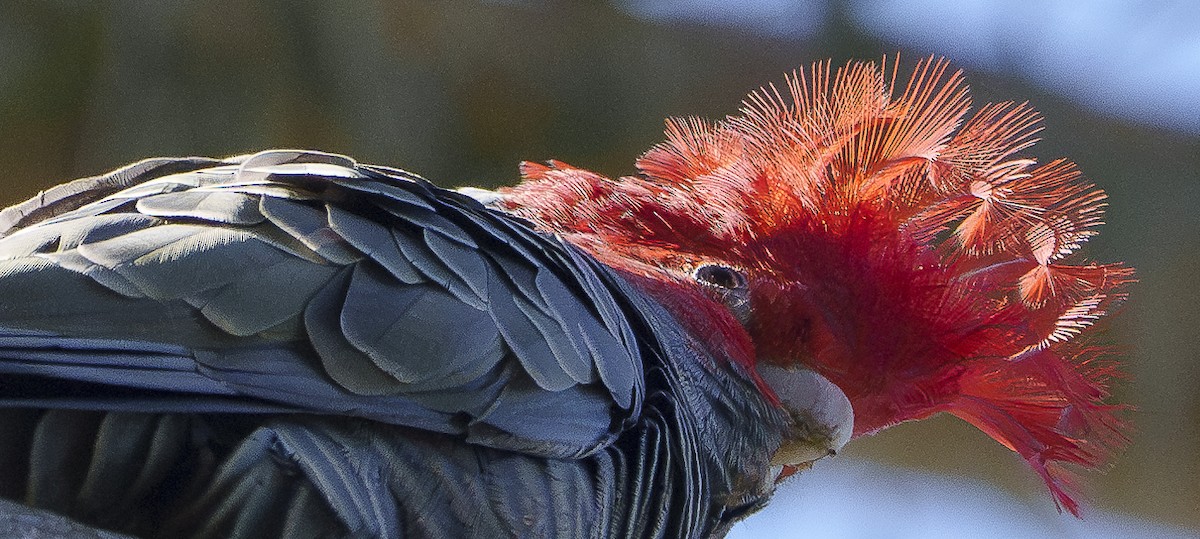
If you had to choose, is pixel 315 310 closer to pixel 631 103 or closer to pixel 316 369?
pixel 316 369

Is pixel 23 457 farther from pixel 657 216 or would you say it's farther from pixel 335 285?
pixel 657 216

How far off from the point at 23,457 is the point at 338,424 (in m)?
0.38

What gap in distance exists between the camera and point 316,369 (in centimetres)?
148

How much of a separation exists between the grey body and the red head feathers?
48 cm

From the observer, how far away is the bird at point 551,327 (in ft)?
4.68

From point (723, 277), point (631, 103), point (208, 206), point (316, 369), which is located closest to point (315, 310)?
point (316, 369)

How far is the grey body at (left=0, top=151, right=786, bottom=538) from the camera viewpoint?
140 cm

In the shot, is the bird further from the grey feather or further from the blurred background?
the blurred background

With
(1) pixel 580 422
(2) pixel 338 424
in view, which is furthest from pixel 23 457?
(1) pixel 580 422

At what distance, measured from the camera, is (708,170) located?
235cm

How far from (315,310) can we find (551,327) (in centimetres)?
36

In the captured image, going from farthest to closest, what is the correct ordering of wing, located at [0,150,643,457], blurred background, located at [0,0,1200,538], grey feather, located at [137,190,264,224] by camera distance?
blurred background, located at [0,0,1200,538] → grey feather, located at [137,190,264,224] → wing, located at [0,150,643,457]

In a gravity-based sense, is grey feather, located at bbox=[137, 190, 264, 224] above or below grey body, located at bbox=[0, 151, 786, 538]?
above

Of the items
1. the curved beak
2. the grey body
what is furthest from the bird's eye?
the grey body
